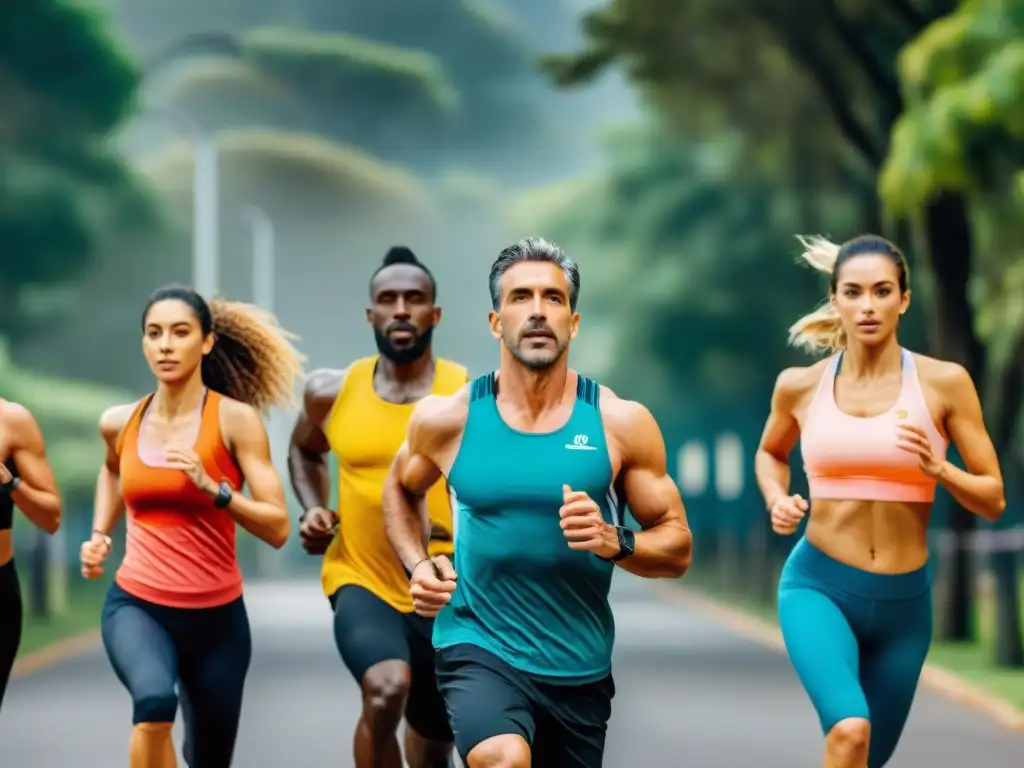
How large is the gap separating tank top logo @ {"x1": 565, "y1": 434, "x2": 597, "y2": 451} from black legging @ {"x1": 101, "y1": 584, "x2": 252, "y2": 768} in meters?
2.06

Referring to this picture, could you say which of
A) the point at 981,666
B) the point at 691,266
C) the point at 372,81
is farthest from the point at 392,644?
the point at 372,81

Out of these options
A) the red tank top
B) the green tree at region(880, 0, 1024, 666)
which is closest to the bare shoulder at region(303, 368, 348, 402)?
the red tank top

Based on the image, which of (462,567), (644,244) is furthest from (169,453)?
(644,244)

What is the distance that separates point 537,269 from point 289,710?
29.9 ft

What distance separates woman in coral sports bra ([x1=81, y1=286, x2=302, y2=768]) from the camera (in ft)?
27.6

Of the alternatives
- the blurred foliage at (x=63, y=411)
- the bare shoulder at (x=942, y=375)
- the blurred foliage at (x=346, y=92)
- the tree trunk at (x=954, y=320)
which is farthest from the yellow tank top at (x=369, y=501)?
the blurred foliage at (x=346, y=92)

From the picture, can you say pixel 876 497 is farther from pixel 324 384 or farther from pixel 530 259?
pixel 324 384

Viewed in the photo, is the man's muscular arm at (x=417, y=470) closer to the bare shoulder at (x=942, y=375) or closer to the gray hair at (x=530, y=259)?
the gray hair at (x=530, y=259)

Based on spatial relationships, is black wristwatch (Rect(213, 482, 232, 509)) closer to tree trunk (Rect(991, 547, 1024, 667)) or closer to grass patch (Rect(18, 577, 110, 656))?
tree trunk (Rect(991, 547, 1024, 667))

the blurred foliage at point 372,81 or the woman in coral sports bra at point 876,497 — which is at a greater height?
the blurred foliage at point 372,81

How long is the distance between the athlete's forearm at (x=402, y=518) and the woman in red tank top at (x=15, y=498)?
165 cm

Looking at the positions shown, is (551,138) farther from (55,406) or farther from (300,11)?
(55,406)

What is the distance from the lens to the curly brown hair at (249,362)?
9.24 meters

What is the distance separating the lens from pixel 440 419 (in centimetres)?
710
